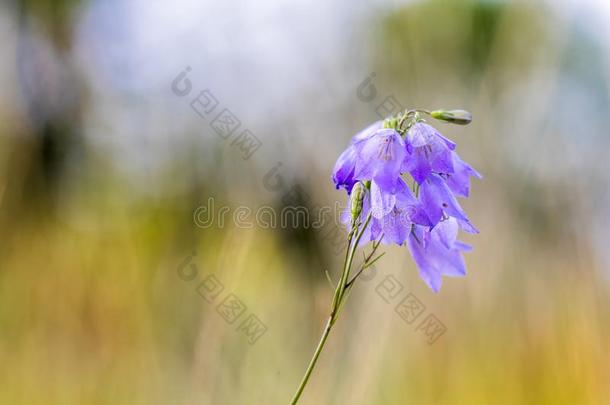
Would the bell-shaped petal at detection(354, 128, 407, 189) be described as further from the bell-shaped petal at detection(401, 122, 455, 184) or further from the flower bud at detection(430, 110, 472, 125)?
the flower bud at detection(430, 110, 472, 125)

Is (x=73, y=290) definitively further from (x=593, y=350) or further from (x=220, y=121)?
(x=593, y=350)

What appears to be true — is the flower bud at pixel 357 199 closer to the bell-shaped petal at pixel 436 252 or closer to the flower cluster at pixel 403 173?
the flower cluster at pixel 403 173

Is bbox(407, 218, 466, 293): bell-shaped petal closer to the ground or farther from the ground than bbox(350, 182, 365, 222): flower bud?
closer to the ground

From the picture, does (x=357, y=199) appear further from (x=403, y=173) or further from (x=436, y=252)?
(x=436, y=252)

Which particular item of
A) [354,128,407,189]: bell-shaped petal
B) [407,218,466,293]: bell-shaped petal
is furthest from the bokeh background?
[354,128,407,189]: bell-shaped petal

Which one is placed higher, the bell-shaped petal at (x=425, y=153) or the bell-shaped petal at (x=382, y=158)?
the bell-shaped petal at (x=382, y=158)

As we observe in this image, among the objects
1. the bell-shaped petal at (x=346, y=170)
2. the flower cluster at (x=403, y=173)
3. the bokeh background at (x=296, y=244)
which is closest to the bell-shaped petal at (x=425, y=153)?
the flower cluster at (x=403, y=173)

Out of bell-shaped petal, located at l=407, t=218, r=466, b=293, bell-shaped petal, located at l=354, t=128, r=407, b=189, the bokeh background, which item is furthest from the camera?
the bokeh background
